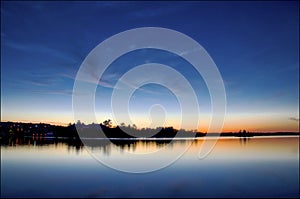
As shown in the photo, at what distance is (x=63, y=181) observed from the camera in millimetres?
17141

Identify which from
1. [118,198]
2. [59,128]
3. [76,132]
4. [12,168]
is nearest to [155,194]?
[118,198]

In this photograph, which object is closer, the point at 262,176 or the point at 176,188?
the point at 176,188

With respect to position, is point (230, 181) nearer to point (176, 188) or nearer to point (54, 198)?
point (176, 188)

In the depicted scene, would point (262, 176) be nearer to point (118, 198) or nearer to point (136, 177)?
point (136, 177)

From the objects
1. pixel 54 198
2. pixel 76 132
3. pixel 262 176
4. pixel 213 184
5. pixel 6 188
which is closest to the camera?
pixel 54 198

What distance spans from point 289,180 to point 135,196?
10.2 m

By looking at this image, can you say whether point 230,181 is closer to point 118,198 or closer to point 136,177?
point 136,177

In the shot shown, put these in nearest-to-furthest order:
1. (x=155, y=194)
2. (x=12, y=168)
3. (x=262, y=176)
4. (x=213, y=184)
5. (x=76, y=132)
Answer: (x=155, y=194), (x=213, y=184), (x=262, y=176), (x=12, y=168), (x=76, y=132)

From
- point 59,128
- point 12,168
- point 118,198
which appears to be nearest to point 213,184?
point 118,198

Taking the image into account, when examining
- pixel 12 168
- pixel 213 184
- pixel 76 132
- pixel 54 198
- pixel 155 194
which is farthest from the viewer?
pixel 76 132

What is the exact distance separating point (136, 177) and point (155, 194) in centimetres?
564

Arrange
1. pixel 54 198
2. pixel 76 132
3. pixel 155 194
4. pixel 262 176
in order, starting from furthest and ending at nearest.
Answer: pixel 76 132 < pixel 262 176 < pixel 155 194 < pixel 54 198

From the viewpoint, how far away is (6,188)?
1483 centimetres

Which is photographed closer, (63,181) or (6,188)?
(6,188)
